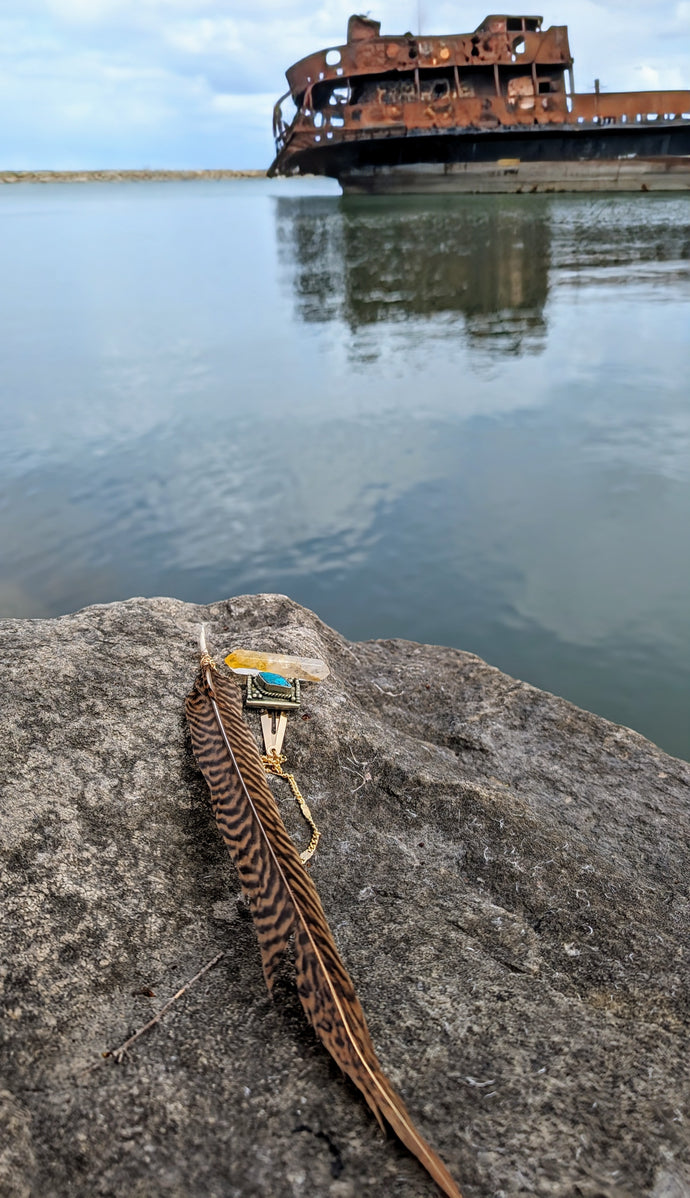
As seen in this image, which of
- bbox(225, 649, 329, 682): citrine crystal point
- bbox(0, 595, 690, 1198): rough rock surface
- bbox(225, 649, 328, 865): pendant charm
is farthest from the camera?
bbox(225, 649, 329, 682): citrine crystal point

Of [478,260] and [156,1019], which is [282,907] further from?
[478,260]

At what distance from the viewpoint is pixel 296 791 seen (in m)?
2.19

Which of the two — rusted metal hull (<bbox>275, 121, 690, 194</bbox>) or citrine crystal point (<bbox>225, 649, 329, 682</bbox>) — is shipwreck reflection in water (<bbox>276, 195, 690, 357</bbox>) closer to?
rusted metal hull (<bbox>275, 121, 690, 194</bbox>)

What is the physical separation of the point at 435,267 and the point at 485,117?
1883 cm

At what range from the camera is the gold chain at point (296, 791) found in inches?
79.4

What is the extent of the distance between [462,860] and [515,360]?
11606 mm

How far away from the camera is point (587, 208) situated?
3209 centimetres

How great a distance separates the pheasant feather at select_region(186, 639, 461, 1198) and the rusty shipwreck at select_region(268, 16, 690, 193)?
1531 inches

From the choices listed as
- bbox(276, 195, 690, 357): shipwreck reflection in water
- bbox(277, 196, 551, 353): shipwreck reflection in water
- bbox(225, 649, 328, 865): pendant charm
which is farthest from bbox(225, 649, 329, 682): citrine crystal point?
bbox(277, 196, 551, 353): shipwreck reflection in water

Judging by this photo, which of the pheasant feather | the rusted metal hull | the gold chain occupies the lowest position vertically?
the gold chain

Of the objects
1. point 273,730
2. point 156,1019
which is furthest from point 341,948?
point 273,730

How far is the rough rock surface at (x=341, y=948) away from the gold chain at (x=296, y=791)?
53mm

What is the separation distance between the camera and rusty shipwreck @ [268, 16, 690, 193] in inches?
1369

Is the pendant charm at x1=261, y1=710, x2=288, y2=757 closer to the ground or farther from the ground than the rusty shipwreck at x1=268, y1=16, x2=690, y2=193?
closer to the ground
